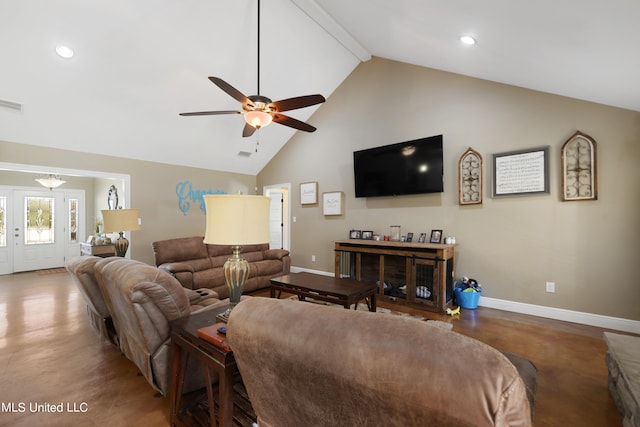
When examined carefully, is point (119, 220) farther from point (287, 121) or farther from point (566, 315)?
point (566, 315)

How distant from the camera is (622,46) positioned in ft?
6.19

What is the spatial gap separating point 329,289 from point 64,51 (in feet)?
13.5

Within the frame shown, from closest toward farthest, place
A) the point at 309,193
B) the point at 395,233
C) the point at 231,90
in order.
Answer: the point at 231,90 < the point at 395,233 < the point at 309,193

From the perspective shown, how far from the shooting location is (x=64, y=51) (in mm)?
3236

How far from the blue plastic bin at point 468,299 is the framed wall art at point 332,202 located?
2430 mm

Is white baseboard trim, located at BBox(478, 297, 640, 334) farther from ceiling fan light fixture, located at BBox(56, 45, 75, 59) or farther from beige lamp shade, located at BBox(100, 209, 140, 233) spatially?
ceiling fan light fixture, located at BBox(56, 45, 75, 59)

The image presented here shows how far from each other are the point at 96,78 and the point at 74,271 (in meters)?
2.66

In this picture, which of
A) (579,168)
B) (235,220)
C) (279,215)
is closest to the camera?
(235,220)

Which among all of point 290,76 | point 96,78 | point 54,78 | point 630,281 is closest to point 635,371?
point 630,281

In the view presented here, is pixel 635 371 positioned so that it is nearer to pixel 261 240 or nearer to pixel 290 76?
pixel 261 240

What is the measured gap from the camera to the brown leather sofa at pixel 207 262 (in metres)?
3.97

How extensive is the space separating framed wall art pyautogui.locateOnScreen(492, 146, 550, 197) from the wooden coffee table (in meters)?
2.14

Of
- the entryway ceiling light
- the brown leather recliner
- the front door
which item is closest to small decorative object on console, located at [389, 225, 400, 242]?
the brown leather recliner

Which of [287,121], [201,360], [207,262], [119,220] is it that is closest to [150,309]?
[201,360]
